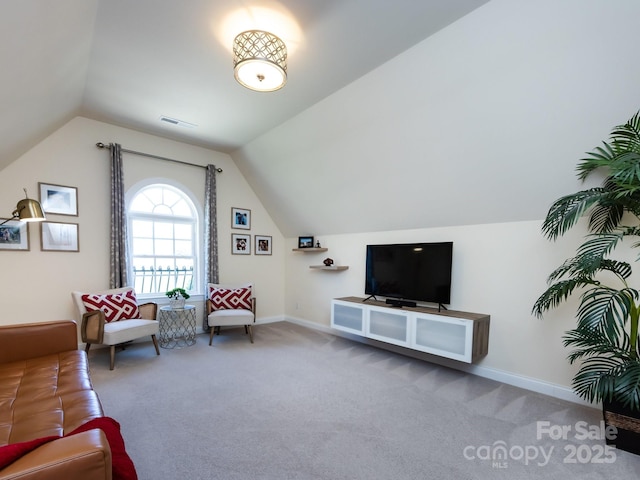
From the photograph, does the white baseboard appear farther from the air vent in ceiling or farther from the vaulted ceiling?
the air vent in ceiling

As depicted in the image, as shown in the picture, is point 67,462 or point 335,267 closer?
point 67,462

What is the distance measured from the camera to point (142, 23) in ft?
7.20

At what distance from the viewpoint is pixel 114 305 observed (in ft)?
11.9

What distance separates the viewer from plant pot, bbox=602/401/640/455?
1872 millimetres

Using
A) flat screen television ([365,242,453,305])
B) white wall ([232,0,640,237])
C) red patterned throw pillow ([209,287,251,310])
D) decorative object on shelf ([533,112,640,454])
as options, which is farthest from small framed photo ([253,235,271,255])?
decorative object on shelf ([533,112,640,454])

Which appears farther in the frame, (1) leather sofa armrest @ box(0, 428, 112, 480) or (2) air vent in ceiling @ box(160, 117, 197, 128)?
(2) air vent in ceiling @ box(160, 117, 197, 128)

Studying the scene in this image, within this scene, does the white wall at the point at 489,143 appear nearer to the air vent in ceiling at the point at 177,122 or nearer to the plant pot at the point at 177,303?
the air vent in ceiling at the point at 177,122

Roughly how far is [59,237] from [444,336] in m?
4.67

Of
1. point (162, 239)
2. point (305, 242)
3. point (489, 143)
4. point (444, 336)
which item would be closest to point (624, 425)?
point (444, 336)

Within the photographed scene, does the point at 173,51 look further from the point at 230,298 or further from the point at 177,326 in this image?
the point at 177,326

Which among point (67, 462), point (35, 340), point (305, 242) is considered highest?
point (305, 242)

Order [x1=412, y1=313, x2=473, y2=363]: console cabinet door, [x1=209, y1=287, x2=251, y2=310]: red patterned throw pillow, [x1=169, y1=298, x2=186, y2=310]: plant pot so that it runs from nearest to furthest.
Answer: [x1=412, y1=313, x2=473, y2=363]: console cabinet door
[x1=169, y1=298, x2=186, y2=310]: plant pot
[x1=209, y1=287, x2=251, y2=310]: red patterned throw pillow

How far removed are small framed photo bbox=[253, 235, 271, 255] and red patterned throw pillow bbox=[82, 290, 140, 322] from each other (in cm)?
213

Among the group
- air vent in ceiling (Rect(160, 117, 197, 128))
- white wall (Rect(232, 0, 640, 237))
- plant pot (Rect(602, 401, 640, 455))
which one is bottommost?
plant pot (Rect(602, 401, 640, 455))
